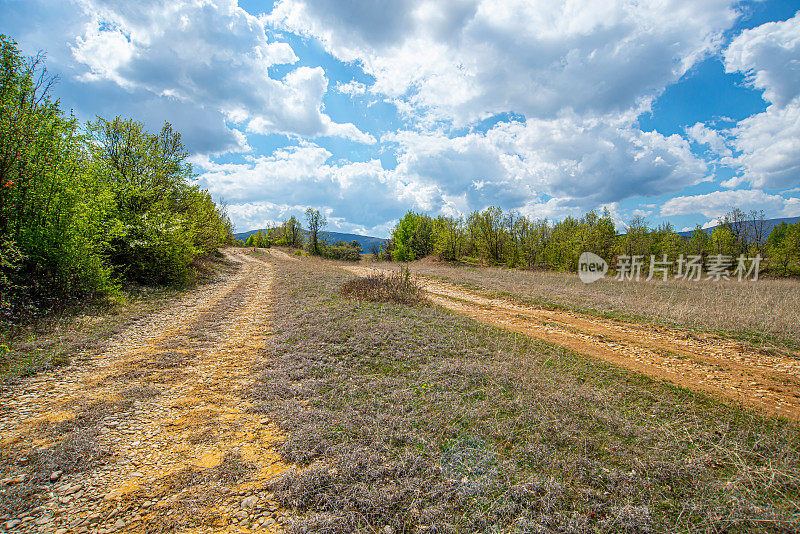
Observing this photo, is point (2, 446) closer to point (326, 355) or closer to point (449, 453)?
point (326, 355)

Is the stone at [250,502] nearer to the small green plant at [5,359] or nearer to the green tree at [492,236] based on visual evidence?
the small green plant at [5,359]

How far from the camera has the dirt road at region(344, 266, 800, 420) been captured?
6848mm

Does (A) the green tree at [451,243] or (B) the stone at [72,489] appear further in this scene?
(A) the green tree at [451,243]

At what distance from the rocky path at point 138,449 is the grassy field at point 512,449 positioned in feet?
1.57

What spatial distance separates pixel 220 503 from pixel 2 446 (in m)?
3.34

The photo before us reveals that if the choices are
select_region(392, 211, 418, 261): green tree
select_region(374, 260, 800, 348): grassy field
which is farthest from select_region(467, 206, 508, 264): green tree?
select_region(374, 260, 800, 348): grassy field

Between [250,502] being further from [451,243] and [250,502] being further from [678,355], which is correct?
[451,243]

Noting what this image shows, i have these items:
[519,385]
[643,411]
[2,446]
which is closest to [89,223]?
[2,446]

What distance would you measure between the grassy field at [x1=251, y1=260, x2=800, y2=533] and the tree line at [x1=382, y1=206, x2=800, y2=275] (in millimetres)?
41947

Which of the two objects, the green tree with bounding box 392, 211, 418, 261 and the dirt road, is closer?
the dirt road

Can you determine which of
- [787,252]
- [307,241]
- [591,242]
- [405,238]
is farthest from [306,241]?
[787,252]

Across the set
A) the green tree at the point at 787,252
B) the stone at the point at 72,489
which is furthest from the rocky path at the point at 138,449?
the green tree at the point at 787,252

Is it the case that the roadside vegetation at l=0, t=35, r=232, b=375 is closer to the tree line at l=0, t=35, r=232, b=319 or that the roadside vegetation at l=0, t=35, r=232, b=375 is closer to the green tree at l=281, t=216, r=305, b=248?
the tree line at l=0, t=35, r=232, b=319

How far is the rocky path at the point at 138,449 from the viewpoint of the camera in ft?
10.9
